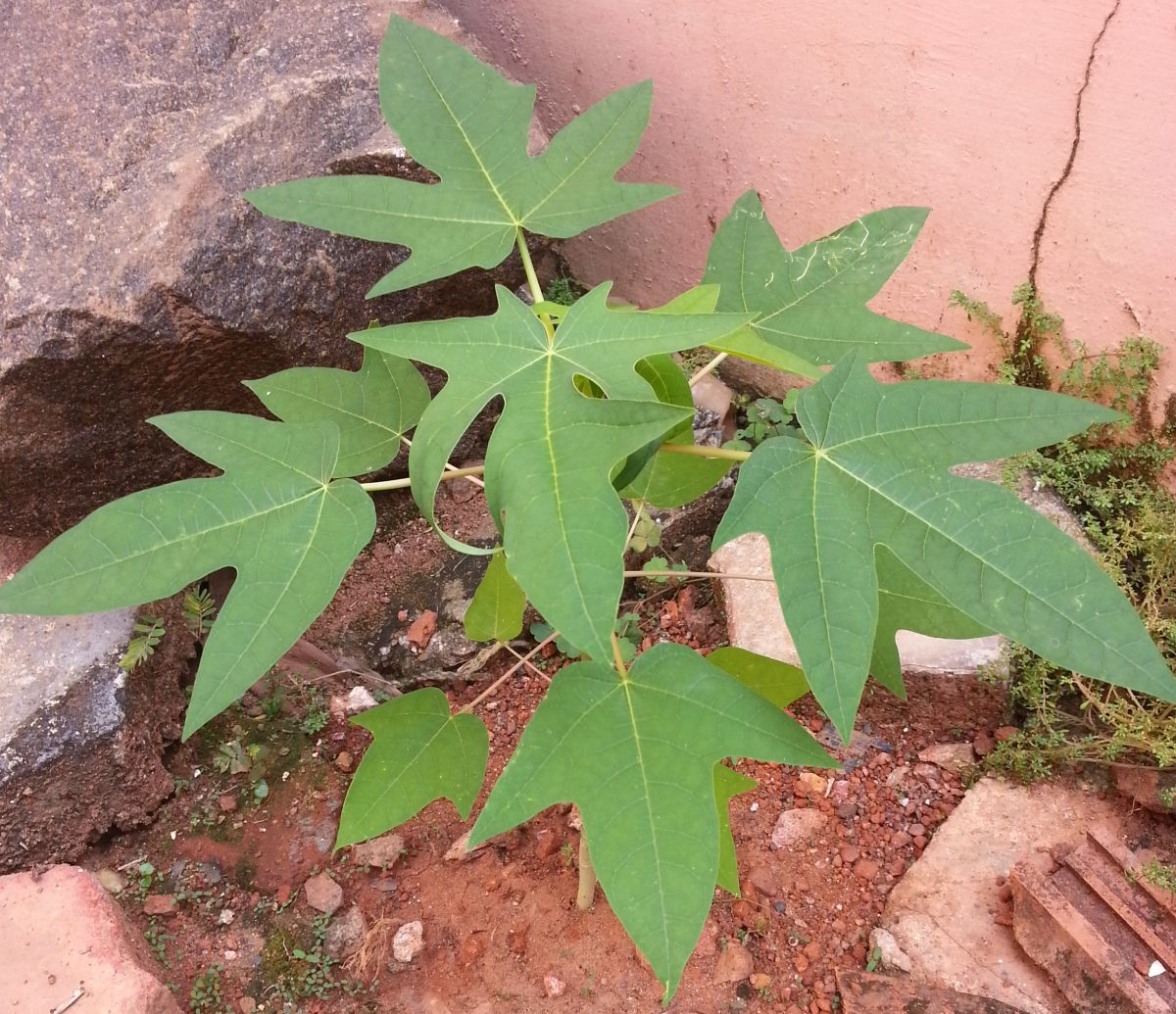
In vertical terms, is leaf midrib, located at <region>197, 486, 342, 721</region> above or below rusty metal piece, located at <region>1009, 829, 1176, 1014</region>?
above

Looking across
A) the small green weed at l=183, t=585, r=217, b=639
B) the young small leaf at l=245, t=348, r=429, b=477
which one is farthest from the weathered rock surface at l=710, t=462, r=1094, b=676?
the small green weed at l=183, t=585, r=217, b=639

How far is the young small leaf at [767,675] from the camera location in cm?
120

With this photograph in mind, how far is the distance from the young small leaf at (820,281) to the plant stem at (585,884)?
879mm

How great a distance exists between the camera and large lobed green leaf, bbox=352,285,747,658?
78cm

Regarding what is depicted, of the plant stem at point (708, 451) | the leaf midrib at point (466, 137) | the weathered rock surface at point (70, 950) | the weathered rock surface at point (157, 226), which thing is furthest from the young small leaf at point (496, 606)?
the weathered rock surface at point (157, 226)

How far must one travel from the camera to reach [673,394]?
105cm

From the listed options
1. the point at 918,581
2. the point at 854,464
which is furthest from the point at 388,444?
the point at 918,581

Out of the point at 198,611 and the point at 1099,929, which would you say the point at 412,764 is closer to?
the point at 198,611

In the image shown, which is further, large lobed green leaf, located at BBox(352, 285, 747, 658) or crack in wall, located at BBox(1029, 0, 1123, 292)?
crack in wall, located at BBox(1029, 0, 1123, 292)

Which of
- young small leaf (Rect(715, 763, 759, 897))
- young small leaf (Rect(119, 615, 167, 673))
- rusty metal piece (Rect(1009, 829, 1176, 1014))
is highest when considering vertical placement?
young small leaf (Rect(715, 763, 759, 897))

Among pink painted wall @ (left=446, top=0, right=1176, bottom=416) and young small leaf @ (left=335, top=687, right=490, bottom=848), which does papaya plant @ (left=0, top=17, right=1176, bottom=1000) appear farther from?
pink painted wall @ (left=446, top=0, right=1176, bottom=416)

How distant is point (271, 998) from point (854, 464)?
1381 mm

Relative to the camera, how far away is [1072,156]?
1.79m

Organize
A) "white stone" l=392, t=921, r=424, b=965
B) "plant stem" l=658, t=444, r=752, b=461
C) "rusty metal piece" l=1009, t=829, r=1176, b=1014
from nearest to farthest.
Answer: "plant stem" l=658, t=444, r=752, b=461, "rusty metal piece" l=1009, t=829, r=1176, b=1014, "white stone" l=392, t=921, r=424, b=965
